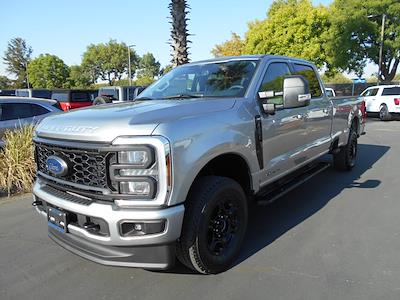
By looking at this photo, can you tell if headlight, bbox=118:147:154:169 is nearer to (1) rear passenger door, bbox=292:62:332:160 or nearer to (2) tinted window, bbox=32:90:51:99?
(1) rear passenger door, bbox=292:62:332:160

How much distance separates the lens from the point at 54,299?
3.21 metres

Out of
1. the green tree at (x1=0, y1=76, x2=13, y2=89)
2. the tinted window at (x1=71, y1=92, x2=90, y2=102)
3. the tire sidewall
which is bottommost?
the tire sidewall

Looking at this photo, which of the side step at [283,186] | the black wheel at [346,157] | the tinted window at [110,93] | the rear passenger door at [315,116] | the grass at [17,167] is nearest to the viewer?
the side step at [283,186]

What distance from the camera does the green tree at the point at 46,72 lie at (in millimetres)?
66062

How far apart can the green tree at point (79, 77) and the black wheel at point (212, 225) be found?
71340 millimetres

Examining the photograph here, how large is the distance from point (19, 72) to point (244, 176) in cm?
7743

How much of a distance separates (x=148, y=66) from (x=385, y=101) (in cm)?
8076

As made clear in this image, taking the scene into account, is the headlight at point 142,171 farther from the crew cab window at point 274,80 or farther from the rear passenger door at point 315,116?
the rear passenger door at point 315,116

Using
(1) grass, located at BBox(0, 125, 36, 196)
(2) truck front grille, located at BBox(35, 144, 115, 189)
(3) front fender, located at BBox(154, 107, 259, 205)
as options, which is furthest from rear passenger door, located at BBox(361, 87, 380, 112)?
(2) truck front grille, located at BBox(35, 144, 115, 189)

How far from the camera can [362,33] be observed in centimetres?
3180

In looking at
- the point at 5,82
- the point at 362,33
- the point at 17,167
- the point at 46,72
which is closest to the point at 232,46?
the point at 362,33

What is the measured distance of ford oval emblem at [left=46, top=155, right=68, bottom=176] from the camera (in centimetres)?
318

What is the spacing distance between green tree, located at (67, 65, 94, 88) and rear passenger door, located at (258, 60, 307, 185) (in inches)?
2769

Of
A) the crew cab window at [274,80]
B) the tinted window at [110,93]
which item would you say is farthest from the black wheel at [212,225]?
the tinted window at [110,93]
